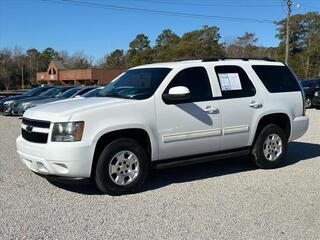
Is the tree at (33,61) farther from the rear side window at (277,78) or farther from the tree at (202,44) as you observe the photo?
the rear side window at (277,78)

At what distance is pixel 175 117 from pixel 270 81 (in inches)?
90.4

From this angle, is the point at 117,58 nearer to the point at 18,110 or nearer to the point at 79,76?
the point at 79,76

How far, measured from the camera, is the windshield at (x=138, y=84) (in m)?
6.57

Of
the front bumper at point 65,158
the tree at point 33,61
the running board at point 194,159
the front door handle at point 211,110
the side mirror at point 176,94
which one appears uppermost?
the tree at point 33,61

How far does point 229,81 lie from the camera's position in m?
7.31

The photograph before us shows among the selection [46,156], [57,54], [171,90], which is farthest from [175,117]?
[57,54]

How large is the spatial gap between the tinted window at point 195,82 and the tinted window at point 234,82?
11.1 inches

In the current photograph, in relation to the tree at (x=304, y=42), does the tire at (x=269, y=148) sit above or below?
below

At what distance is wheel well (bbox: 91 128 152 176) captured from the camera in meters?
6.10

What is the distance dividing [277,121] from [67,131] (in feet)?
13.5

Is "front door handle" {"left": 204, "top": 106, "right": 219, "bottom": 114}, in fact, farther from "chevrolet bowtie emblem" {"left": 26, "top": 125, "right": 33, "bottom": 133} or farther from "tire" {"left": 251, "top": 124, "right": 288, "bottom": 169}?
"chevrolet bowtie emblem" {"left": 26, "top": 125, "right": 33, "bottom": 133}

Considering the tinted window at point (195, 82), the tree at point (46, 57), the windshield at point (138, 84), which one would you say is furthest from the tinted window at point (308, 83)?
the tree at point (46, 57)

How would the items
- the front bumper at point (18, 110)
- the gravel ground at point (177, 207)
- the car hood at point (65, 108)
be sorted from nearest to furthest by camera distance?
the gravel ground at point (177, 207), the car hood at point (65, 108), the front bumper at point (18, 110)

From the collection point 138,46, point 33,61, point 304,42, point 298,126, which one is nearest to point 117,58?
point 138,46
